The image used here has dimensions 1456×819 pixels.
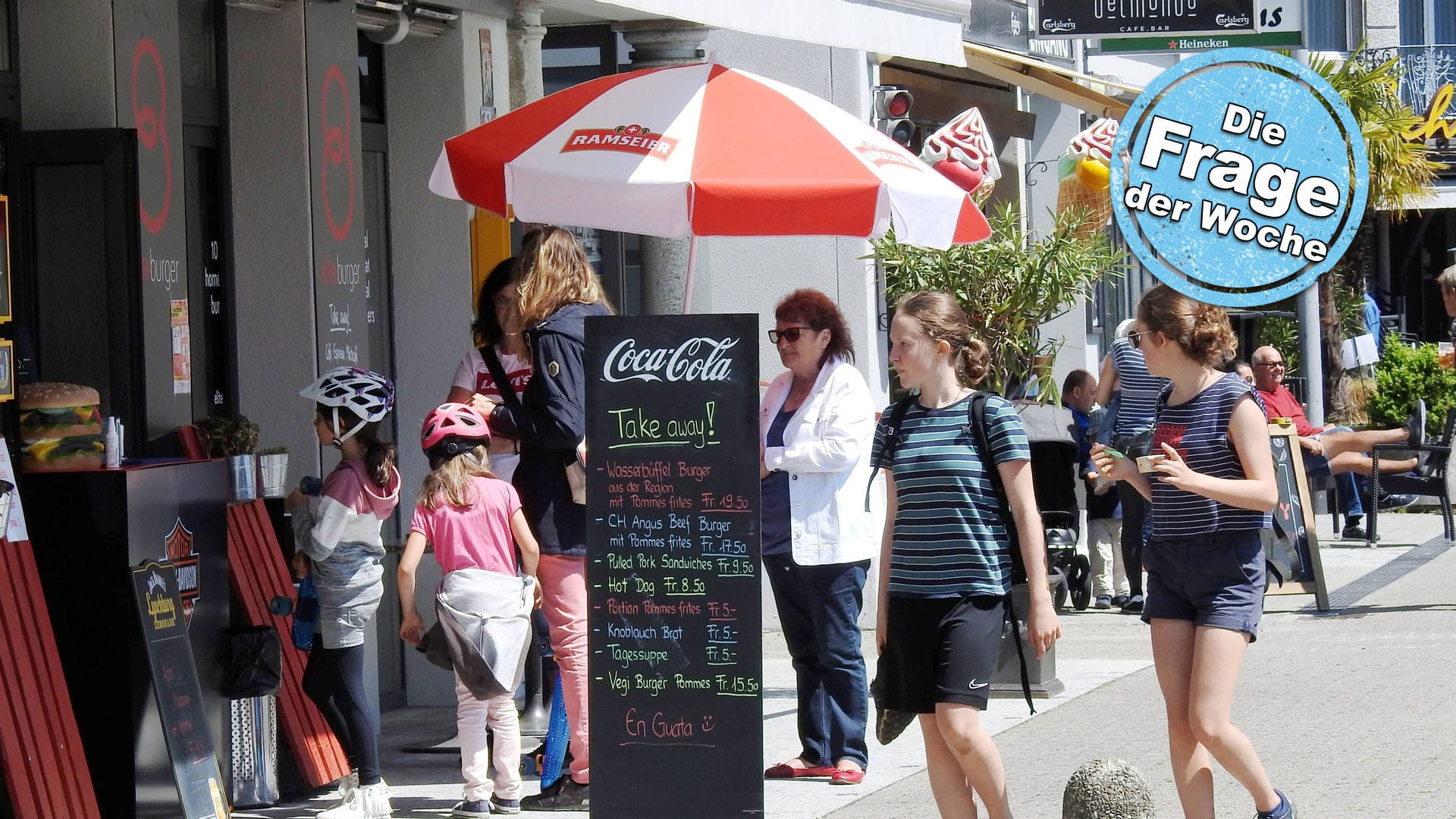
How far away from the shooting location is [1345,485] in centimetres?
1658

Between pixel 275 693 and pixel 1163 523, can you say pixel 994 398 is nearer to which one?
pixel 1163 523

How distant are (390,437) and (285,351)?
3.35 ft

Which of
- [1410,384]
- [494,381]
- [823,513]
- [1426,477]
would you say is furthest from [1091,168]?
[494,381]

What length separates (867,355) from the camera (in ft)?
39.7

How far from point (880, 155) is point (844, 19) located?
205 cm

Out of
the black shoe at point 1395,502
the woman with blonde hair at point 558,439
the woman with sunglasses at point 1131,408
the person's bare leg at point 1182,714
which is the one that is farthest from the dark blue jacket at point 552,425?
the black shoe at point 1395,502

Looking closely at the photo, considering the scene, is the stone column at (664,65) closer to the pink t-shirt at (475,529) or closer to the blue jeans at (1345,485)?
the pink t-shirt at (475,529)

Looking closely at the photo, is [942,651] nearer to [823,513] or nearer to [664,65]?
[823,513]

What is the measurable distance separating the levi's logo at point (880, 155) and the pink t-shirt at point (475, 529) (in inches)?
69.9

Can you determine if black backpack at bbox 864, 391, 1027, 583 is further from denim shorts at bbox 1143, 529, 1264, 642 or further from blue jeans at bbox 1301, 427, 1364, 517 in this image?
blue jeans at bbox 1301, 427, 1364, 517

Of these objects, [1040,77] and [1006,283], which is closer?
[1006,283]

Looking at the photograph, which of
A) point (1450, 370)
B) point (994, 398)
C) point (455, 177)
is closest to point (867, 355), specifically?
point (455, 177)

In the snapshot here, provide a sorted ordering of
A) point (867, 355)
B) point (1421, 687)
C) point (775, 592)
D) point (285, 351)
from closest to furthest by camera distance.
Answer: point (775, 592) → point (285, 351) → point (1421, 687) → point (867, 355)

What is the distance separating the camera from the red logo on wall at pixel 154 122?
721cm
